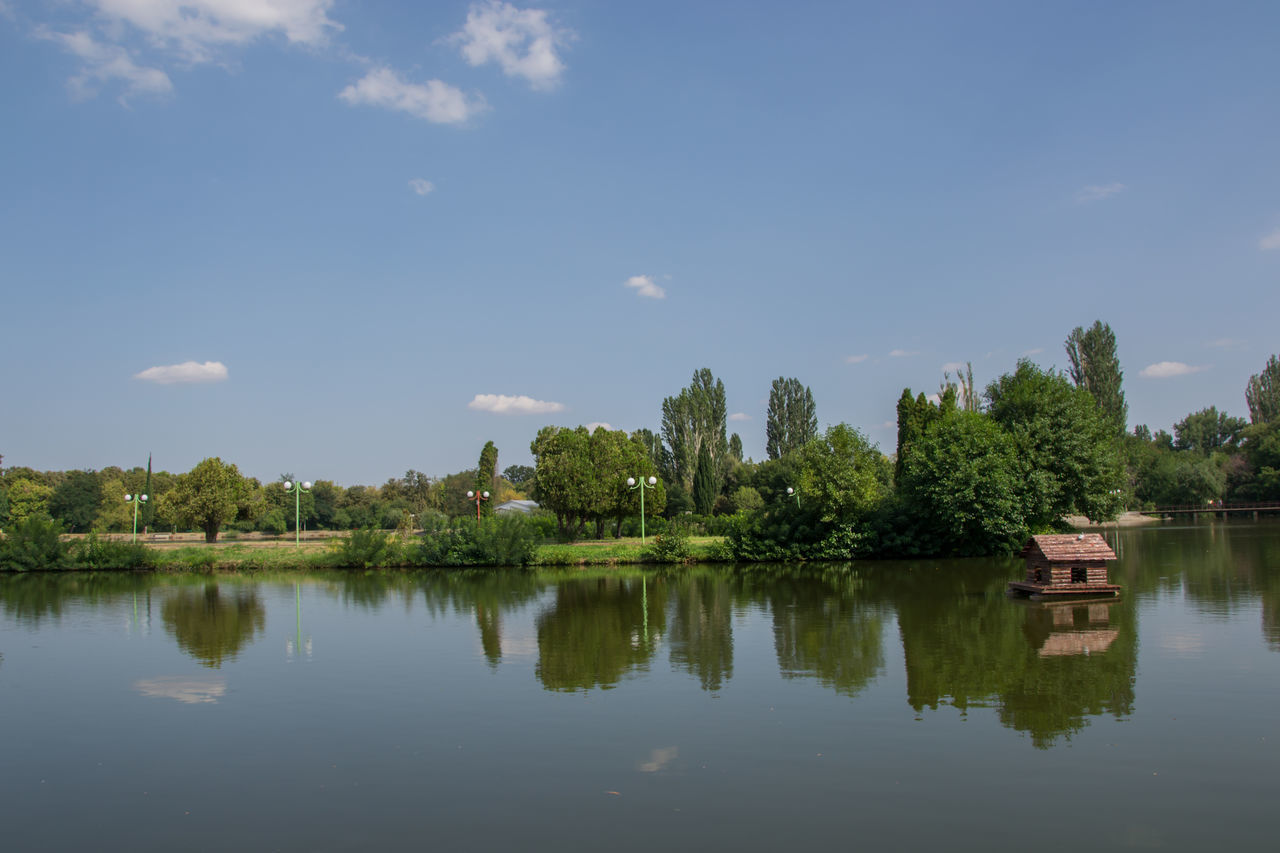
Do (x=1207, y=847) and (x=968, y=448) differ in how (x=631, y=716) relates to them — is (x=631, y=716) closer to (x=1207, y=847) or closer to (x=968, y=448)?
(x=1207, y=847)

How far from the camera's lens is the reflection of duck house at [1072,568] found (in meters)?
20.2

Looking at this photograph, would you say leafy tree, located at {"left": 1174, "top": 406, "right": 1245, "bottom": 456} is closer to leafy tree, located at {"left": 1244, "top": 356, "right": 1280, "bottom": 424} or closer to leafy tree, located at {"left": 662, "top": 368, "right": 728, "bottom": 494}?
leafy tree, located at {"left": 1244, "top": 356, "right": 1280, "bottom": 424}

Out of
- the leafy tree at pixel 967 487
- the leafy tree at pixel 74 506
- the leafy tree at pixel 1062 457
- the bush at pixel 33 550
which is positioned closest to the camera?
the leafy tree at pixel 967 487

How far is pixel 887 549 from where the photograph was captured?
37719 millimetres

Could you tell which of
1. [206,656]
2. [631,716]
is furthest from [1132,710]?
[206,656]

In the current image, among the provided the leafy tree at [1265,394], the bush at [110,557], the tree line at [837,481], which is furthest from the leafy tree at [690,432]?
the leafy tree at [1265,394]

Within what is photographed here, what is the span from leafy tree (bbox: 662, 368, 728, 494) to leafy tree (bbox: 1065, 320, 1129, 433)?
98.6ft

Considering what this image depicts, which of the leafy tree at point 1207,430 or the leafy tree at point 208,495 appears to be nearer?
the leafy tree at point 208,495

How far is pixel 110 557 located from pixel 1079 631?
4138cm

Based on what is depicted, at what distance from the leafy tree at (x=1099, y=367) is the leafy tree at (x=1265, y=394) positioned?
40813 millimetres

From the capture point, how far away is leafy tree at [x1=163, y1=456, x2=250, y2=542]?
47.2 m

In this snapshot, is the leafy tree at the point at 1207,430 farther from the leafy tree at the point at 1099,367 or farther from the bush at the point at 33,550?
the bush at the point at 33,550

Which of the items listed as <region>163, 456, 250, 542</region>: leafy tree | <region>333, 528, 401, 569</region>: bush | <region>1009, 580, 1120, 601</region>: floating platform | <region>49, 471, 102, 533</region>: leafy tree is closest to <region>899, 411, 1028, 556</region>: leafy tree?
<region>1009, 580, 1120, 601</region>: floating platform

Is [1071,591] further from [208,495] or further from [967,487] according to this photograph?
[208,495]
